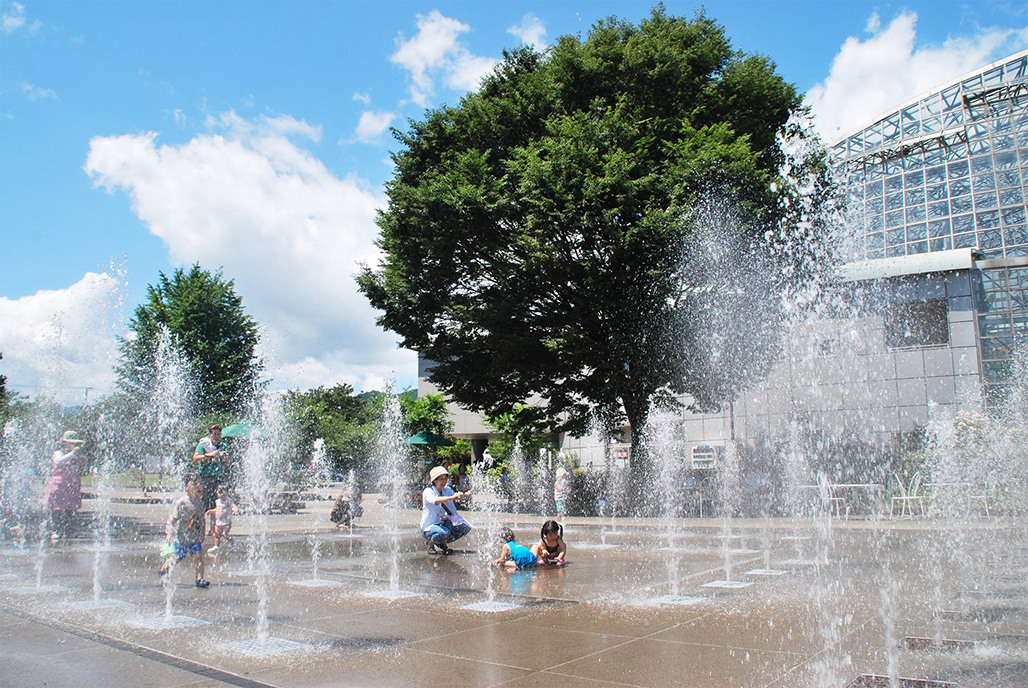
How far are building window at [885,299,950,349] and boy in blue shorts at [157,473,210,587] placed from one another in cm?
3050

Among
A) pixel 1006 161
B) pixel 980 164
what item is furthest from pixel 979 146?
pixel 1006 161

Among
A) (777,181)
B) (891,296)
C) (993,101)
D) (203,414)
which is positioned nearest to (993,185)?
(993,101)

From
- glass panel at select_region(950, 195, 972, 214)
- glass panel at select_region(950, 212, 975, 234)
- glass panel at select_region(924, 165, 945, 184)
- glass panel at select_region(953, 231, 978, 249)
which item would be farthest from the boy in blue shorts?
glass panel at select_region(924, 165, 945, 184)

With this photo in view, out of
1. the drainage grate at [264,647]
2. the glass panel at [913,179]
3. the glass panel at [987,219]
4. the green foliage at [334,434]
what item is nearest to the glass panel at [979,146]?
the glass panel at [913,179]

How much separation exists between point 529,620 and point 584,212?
45.8ft

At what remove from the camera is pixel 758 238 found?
19.0m

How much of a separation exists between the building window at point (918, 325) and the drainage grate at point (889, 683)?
1201 inches

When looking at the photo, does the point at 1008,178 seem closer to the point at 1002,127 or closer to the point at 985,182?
the point at 985,182

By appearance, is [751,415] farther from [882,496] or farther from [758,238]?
[758,238]

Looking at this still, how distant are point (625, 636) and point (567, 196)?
1450cm

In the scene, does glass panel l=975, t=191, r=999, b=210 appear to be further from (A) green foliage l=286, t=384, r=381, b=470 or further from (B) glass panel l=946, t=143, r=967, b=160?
(A) green foliage l=286, t=384, r=381, b=470

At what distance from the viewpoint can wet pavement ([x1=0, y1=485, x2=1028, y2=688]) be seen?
14.2ft

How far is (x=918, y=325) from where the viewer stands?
103ft

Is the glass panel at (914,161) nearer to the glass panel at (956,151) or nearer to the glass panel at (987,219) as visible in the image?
the glass panel at (956,151)
